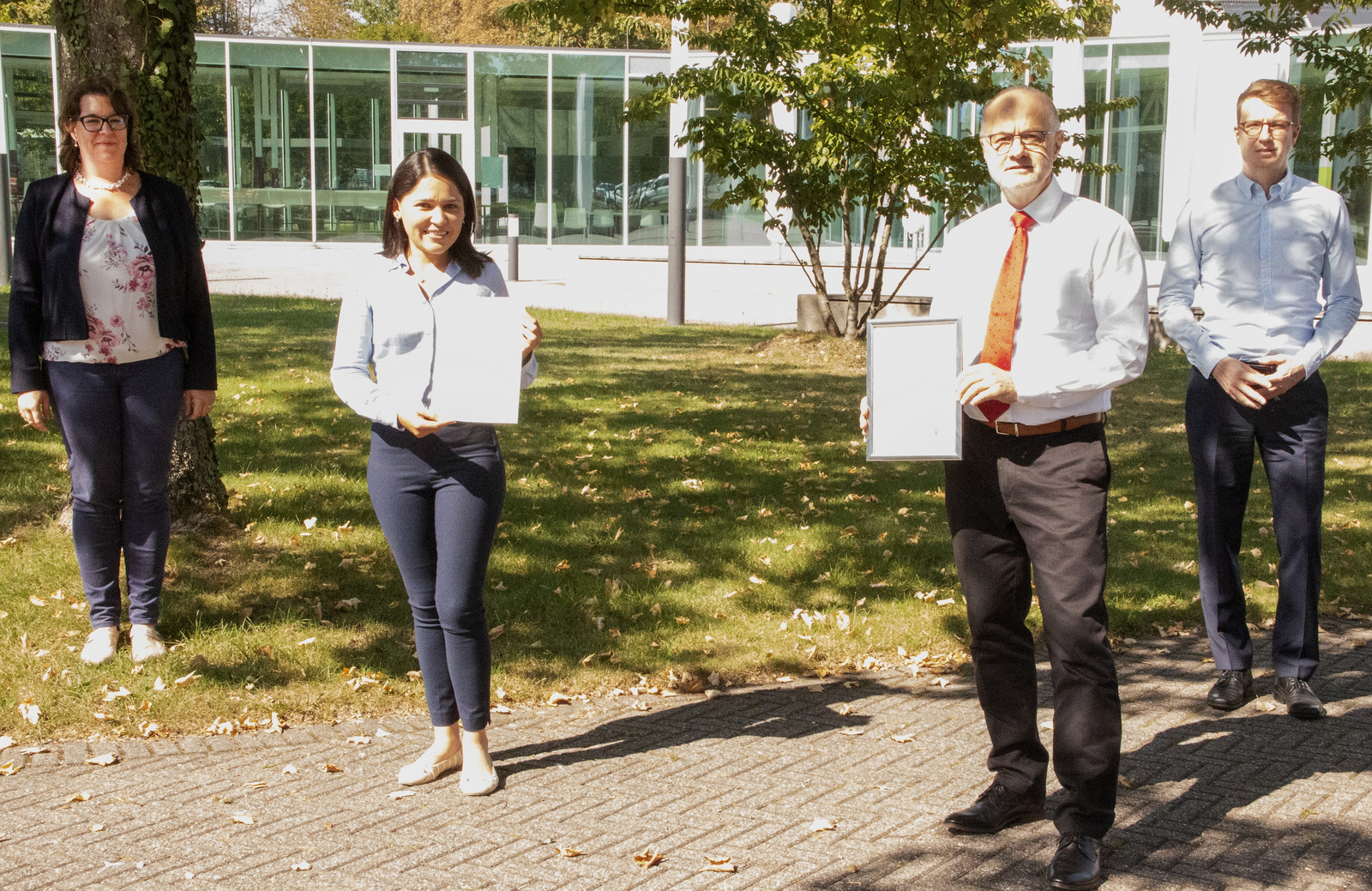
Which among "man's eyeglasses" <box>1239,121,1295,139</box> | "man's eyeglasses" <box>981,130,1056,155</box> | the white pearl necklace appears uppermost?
"man's eyeglasses" <box>1239,121,1295,139</box>

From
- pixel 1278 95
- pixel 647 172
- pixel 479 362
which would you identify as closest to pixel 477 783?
pixel 479 362

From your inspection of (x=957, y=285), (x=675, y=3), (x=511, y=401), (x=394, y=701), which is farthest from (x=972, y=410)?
(x=675, y=3)

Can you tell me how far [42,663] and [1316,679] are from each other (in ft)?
17.2

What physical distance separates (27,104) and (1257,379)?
32.2 meters

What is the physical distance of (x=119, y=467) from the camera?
535 cm

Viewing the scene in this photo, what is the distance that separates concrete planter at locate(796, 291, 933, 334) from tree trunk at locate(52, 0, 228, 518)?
434 inches

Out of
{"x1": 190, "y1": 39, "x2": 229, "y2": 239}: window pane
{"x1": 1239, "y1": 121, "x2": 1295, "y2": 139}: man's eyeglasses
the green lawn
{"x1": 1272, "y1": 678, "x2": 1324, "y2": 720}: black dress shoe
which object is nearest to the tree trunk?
the green lawn

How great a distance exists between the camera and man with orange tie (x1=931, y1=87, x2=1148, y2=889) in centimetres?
365

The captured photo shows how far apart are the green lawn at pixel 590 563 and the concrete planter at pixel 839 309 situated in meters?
5.49

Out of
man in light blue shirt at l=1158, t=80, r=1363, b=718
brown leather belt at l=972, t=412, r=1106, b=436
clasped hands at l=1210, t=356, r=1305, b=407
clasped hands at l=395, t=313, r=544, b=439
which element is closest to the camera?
brown leather belt at l=972, t=412, r=1106, b=436

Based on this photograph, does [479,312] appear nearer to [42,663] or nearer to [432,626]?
[432,626]

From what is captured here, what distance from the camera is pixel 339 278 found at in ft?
84.3

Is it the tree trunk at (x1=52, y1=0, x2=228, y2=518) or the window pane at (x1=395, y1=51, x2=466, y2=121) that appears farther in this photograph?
the window pane at (x1=395, y1=51, x2=466, y2=121)

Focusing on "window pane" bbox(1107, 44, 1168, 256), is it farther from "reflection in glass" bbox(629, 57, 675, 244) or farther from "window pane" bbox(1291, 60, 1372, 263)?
"reflection in glass" bbox(629, 57, 675, 244)
